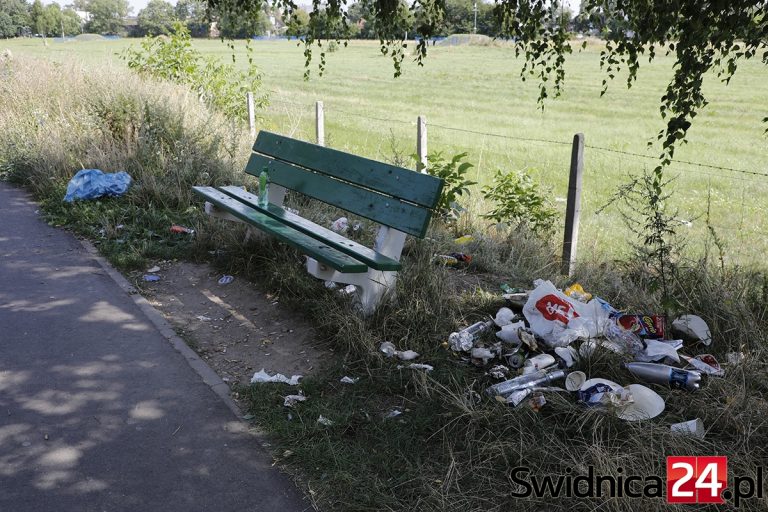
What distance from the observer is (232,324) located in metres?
5.44

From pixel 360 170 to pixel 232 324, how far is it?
4.94 feet

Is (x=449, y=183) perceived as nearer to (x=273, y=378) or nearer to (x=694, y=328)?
(x=694, y=328)

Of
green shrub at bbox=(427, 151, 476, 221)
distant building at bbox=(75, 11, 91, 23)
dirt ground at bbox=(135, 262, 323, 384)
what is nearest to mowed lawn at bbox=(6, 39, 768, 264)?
green shrub at bbox=(427, 151, 476, 221)

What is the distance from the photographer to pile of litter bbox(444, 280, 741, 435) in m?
3.79

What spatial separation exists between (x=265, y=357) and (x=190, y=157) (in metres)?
4.69

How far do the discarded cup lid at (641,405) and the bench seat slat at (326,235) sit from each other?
5.50ft

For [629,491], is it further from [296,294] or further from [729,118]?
[729,118]

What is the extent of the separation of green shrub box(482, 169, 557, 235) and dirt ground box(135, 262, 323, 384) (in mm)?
3042

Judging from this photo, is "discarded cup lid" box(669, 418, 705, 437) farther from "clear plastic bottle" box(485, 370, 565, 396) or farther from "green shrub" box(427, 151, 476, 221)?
"green shrub" box(427, 151, 476, 221)

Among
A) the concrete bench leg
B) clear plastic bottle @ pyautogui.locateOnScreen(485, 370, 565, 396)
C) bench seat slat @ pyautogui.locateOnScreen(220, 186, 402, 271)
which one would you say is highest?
bench seat slat @ pyautogui.locateOnScreen(220, 186, 402, 271)

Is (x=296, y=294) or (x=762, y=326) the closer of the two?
(x=762, y=326)

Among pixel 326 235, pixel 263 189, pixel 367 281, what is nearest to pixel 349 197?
pixel 326 235

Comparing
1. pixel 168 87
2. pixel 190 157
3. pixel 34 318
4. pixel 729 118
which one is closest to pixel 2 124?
pixel 168 87

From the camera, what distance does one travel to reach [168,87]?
11.6m
